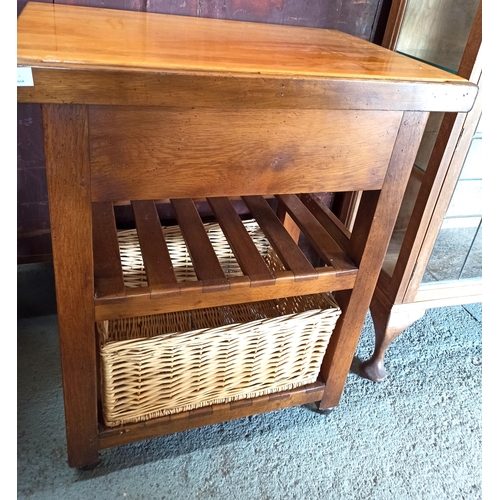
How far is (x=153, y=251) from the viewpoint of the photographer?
948mm

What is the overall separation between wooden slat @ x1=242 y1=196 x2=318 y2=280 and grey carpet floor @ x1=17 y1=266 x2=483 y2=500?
445 millimetres

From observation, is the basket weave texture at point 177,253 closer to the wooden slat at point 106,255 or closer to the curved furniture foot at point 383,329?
the wooden slat at point 106,255

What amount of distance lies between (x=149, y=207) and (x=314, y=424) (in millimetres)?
658

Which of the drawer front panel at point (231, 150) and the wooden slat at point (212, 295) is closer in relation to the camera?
the drawer front panel at point (231, 150)

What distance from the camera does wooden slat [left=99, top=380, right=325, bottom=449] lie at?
3.29ft

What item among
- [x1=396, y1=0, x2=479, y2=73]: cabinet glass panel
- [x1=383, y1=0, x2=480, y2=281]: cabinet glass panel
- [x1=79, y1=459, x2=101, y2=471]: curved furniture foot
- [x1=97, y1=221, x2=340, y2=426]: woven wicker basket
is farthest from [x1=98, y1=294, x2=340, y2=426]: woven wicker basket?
[x1=396, y1=0, x2=479, y2=73]: cabinet glass panel

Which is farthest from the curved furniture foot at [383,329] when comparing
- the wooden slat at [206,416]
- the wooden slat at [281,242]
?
the wooden slat at [281,242]

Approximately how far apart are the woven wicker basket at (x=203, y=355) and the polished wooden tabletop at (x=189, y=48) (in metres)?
0.49

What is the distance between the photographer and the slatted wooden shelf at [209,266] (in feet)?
2.80

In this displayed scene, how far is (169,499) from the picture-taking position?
1.00m

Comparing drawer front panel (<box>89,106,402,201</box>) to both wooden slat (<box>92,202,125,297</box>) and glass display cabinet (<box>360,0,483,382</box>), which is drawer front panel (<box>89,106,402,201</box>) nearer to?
wooden slat (<box>92,202,125,297</box>)

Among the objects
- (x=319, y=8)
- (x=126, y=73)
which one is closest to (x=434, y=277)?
(x=319, y=8)

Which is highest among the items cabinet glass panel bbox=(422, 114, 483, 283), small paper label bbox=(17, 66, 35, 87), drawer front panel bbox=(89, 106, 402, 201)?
small paper label bbox=(17, 66, 35, 87)

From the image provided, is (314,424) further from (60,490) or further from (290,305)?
(60,490)
